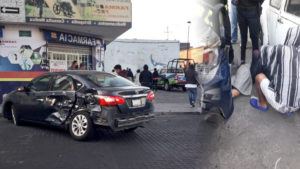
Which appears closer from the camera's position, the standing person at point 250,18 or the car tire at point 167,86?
the standing person at point 250,18

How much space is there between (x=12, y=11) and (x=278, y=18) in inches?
502

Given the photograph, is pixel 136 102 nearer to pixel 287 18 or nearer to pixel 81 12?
pixel 287 18

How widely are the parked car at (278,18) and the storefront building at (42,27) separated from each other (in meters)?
12.3

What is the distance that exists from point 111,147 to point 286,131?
4.81 metres

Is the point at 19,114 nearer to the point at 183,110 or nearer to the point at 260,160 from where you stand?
the point at 183,110

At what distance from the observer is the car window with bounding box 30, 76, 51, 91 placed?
6.89 meters

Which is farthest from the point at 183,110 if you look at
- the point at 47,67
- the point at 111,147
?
the point at 47,67

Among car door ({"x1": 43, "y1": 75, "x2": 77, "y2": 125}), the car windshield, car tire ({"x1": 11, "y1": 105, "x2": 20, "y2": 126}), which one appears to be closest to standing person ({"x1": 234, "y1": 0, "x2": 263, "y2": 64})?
the car windshield

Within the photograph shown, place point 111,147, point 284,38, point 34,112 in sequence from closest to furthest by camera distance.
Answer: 1. point 284,38
2. point 111,147
3. point 34,112

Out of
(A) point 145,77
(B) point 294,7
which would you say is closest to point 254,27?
(B) point 294,7

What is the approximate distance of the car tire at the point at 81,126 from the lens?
229 inches

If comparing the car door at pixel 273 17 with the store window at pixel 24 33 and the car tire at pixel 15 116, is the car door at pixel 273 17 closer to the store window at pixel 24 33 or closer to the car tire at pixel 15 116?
the car tire at pixel 15 116

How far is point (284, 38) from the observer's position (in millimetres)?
1066

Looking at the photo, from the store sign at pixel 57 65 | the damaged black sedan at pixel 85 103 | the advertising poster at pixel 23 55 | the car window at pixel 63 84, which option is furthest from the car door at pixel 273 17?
the store sign at pixel 57 65
